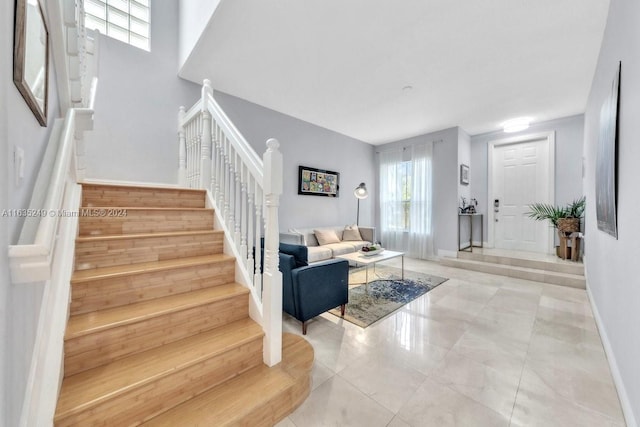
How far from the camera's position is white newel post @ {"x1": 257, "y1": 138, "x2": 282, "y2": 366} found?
1.59 meters

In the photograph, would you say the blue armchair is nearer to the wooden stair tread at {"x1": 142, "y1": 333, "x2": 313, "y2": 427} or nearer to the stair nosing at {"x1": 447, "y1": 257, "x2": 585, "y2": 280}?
the wooden stair tread at {"x1": 142, "y1": 333, "x2": 313, "y2": 427}

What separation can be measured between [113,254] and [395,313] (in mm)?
2548

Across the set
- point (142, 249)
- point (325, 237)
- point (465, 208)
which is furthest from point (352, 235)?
point (142, 249)

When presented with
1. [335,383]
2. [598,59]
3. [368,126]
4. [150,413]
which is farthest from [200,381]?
[368,126]

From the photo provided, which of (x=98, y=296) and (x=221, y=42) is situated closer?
(x=98, y=296)

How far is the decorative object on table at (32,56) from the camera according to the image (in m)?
0.77

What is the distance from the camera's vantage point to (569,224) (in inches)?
161

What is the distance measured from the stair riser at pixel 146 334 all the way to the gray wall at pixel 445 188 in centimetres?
463

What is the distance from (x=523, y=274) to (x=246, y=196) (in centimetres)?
447

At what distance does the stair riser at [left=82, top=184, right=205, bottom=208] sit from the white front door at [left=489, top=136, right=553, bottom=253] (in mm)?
5654

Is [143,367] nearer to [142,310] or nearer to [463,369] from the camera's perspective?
[142,310]

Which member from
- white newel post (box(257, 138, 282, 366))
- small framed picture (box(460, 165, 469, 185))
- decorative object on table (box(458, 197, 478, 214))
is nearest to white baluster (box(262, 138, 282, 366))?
white newel post (box(257, 138, 282, 366))

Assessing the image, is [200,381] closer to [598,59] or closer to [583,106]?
[598,59]

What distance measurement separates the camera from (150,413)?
47.4 inches
